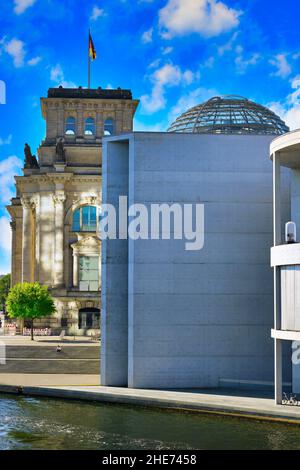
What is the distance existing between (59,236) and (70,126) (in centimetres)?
1351

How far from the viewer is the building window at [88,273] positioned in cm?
7888

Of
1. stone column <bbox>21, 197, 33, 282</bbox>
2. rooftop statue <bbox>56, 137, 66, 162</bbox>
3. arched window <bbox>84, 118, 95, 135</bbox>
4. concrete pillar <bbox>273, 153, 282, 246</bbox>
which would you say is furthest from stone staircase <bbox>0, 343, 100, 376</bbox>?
arched window <bbox>84, 118, 95, 135</bbox>

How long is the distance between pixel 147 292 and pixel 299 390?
9823mm

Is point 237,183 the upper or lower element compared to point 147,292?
upper

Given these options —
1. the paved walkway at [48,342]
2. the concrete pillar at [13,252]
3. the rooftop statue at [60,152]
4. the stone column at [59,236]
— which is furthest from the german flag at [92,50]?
the paved walkway at [48,342]

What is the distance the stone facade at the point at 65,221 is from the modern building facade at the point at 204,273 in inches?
1356

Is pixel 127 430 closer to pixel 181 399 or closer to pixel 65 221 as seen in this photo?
pixel 181 399

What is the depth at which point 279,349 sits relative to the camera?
1426 inches

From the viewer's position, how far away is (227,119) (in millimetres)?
62000

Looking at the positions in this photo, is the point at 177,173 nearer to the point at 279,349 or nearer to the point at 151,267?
the point at 151,267

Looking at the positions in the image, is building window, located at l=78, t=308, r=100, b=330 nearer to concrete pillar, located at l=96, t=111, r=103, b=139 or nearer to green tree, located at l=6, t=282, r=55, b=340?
green tree, located at l=6, t=282, r=55, b=340

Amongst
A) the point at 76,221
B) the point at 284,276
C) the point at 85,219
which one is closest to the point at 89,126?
the point at 85,219

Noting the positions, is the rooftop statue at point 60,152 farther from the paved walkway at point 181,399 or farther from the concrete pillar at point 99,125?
the paved walkway at point 181,399
